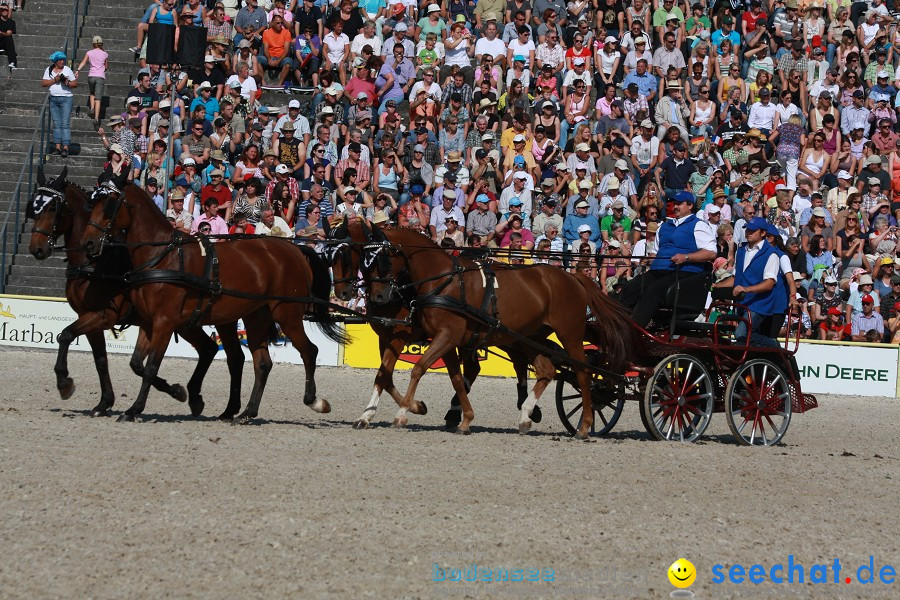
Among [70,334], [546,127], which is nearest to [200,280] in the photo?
[70,334]

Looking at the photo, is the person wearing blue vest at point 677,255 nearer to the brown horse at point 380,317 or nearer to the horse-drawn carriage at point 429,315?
the horse-drawn carriage at point 429,315

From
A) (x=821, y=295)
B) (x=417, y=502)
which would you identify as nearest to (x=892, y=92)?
(x=821, y=295)

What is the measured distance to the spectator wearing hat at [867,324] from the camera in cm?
2008

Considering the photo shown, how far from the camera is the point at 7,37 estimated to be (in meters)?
24.5

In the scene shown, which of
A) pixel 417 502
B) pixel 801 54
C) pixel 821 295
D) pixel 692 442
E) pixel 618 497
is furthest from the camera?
pixel 801 54

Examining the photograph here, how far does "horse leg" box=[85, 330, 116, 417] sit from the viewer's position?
1240 centimetres

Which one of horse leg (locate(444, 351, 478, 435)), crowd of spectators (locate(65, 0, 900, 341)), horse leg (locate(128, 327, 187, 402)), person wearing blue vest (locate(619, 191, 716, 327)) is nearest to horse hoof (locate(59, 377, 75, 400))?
horse leg (locate(128, 327, 187, 402))

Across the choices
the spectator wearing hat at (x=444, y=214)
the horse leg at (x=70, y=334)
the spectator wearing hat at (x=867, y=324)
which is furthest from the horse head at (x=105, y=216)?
the spectator wearing hat at (x=867, y=324)

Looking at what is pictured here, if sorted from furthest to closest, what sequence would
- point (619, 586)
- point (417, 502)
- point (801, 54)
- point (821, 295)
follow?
point (801, 54) → point (821, 295) → point (417, 502) → point (619, 586)

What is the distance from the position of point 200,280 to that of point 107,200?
1.06m

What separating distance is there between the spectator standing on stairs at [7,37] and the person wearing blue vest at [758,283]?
53.3ft

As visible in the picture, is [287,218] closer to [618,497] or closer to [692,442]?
[692,442]

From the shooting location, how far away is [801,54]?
24438mm

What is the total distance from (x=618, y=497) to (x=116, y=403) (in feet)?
21.8
